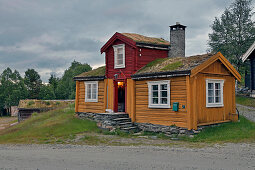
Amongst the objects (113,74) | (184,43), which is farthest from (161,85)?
(184,43)

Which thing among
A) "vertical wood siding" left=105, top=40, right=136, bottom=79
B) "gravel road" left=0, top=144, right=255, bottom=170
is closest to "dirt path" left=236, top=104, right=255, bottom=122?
"gravel road" left=0, top=144, right=255, bottom=170

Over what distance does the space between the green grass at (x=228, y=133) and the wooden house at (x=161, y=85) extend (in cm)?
59

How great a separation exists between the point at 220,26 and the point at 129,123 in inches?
909

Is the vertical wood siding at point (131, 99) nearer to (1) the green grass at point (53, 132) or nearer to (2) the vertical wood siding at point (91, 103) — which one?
(1) the green grass at point (53, 132)

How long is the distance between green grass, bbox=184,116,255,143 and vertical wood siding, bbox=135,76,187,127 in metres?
1.26

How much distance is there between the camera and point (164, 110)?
15.4 meters

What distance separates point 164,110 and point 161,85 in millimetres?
1531

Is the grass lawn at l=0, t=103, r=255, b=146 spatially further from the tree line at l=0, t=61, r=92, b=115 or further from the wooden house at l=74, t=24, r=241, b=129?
the tree line at l=0, t=61, r=92, b=115

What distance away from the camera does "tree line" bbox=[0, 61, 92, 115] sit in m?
59.8

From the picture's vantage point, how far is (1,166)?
859cm

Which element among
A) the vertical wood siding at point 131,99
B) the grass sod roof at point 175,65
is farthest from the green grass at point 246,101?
the vertical wood siding at point 131,99

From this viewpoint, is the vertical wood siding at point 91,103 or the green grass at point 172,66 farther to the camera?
the vertical wood siding at point 91,103

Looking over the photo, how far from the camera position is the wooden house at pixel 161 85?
14375 mm

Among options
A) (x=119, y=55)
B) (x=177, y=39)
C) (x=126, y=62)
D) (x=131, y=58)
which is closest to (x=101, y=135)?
(x=126, y=62)
